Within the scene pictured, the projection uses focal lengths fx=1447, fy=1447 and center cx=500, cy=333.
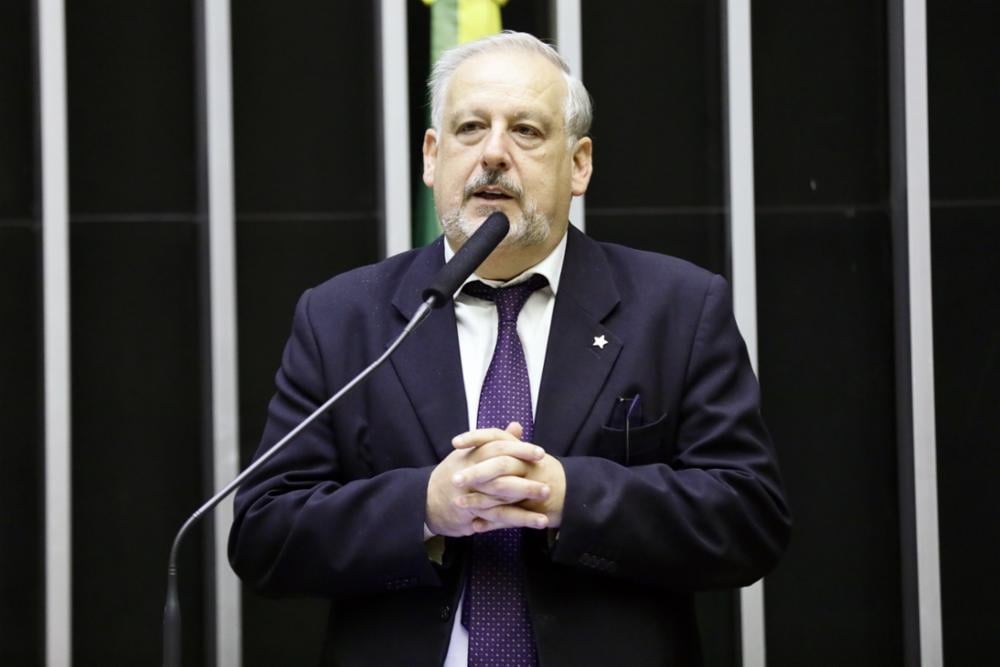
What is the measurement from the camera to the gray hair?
2.40 m

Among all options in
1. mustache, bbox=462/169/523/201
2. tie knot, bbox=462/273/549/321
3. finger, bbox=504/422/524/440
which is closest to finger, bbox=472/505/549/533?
finger, bbox=504/422/524/440

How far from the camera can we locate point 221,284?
4660mm

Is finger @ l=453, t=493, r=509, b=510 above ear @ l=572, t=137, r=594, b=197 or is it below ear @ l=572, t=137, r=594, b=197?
below

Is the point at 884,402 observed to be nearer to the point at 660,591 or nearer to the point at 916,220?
the point at 916,220

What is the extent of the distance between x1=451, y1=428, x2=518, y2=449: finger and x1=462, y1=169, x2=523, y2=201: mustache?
448 millimetres

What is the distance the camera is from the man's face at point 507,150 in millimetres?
2303

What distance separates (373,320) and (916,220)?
2904 mm

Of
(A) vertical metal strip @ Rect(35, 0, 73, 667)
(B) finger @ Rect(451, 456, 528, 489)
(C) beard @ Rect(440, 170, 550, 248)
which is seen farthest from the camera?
(A) vertical metal strip @ Rect(35, 0, 73, 667)

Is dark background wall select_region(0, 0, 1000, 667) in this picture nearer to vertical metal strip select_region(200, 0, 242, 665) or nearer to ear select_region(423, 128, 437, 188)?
vertical metal strip select_region(200, 0, 242, 665)

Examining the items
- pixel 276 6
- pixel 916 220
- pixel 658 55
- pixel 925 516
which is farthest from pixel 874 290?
pixel 276 6

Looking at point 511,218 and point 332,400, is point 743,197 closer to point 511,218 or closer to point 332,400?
point 511,218

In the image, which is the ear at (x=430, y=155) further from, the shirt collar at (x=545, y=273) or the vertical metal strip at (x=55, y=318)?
the vertical metal strip at (x=55, y=318)

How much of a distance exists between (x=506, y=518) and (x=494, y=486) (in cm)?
7

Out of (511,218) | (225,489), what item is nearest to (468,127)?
(511,218)
